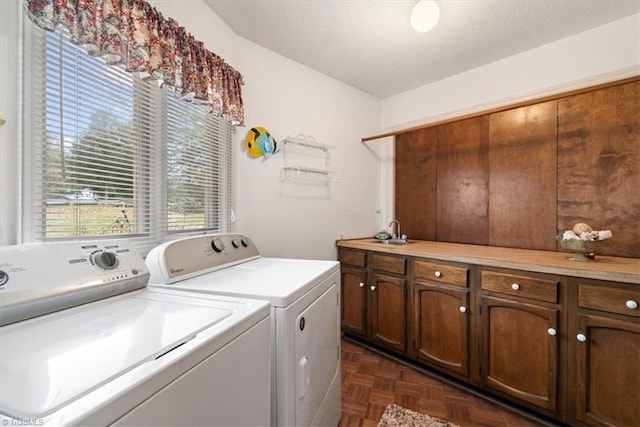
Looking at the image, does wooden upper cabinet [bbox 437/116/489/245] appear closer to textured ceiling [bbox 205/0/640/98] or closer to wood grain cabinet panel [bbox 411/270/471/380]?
textured ceiling [bbox 205/0/640/98]

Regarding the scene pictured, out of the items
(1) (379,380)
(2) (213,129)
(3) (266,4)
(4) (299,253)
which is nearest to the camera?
(3) (266,4)

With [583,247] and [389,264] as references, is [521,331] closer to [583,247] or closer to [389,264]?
[583,247]

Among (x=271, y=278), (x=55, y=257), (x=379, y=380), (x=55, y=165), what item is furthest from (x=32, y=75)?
(x=379, y=380)

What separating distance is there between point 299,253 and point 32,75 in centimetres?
186

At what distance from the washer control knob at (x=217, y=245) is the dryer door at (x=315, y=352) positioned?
24.1 inches

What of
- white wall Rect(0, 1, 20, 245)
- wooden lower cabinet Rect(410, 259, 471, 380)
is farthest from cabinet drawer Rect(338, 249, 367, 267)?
white wall Rect(0, 1, 20, 245)

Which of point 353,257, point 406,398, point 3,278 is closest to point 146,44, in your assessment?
point 3,278

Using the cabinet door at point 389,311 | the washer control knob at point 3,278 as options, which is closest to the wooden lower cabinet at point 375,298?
the cabinet door at point 389,311

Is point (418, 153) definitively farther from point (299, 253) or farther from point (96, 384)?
point (96, 384)

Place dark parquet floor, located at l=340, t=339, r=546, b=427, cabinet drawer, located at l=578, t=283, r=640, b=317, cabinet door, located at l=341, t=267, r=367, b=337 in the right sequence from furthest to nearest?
1. cabinet door, located at l=341, t=267, r=367, b=337
2. dark parquet floor, located at l=340, t=339, r=546, b=427
3. cabinet drawer, located at l=578, t=283, r=640, b=317

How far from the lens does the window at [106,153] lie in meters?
1.05

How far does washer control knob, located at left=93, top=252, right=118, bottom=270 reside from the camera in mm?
981

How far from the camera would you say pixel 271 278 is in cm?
124

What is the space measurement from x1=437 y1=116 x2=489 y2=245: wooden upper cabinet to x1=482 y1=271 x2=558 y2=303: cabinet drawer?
0.74 meters
